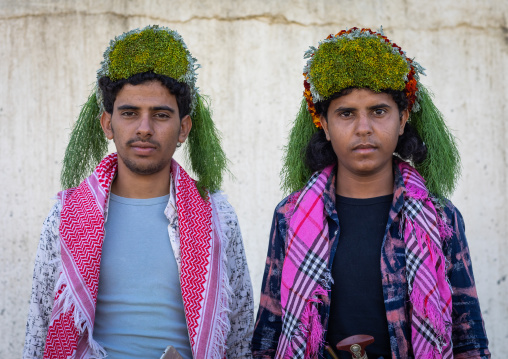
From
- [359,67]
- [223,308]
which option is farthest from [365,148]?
[223,308]

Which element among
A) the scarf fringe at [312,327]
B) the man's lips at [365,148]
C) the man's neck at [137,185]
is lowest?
the scarf fringe at [312,327]

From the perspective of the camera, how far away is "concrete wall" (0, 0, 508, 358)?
493 cm

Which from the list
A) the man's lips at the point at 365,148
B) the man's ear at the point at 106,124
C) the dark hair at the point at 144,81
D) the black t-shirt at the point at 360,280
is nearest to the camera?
the black t-shirt at the point at 360,280

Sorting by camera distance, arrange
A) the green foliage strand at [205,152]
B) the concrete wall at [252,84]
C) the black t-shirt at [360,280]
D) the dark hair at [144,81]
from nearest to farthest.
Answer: the black t-shirt at [360,280] → the dark hair at [144,81] → the green foliage strand at [205,152] → the concrete wall at [252,84]

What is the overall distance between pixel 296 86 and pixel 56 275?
2487 millimetres

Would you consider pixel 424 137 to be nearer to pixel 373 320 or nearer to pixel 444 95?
pixel 373 320

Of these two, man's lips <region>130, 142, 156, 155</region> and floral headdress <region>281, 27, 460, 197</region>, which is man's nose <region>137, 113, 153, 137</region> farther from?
floral headdress <region>281, 27, 460, 197</region>

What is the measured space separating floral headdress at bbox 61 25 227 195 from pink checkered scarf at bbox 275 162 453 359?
56 cm

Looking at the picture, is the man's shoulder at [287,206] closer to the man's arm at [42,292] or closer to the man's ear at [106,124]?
the man's ear at [106,124]

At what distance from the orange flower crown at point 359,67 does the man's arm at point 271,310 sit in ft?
2.30

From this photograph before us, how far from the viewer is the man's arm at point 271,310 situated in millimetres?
3184

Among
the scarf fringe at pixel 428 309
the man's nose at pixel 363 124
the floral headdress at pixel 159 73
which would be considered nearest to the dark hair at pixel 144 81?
the floral headdress at pixel 159 73

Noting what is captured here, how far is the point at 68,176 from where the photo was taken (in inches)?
137

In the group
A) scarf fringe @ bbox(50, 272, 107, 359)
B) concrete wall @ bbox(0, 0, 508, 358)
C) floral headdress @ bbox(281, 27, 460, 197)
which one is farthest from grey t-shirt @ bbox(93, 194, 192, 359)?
concrete wall @ bbox(0, 0, 508, 358)
